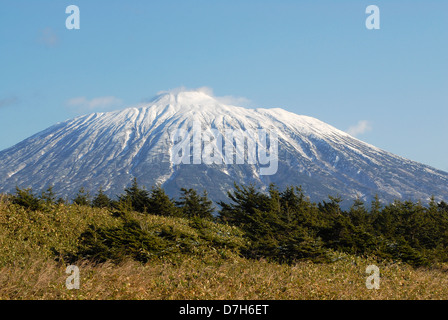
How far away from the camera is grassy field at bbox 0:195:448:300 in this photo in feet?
A: 34.5

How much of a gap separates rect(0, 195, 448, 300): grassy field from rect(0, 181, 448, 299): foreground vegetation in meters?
0.03

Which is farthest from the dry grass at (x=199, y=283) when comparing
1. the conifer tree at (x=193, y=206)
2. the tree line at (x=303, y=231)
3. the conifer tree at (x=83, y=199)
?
the conifer tree at (x=193, y=206)

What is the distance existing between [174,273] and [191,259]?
2877mm

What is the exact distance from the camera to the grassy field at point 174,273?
34.5 feet

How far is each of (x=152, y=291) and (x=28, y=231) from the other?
8304 mm

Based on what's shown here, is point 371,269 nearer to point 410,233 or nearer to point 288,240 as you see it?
point 288,240

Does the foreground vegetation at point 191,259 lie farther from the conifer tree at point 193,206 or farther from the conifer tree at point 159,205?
the conifer tree at point 193,206

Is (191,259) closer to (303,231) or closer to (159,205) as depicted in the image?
(303,231)

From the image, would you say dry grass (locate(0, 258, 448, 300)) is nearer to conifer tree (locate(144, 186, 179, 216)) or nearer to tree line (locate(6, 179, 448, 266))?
tree line (locate(6, 179, 448, 266))

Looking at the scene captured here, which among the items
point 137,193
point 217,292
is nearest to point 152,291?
point 217,292

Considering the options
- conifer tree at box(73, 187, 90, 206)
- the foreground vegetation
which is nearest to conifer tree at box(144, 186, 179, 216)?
conifer tree at box(73, 187, 90, 206)

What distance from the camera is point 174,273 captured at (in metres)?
12.5
